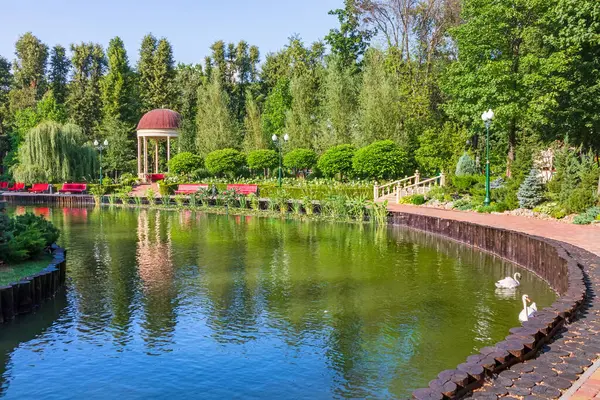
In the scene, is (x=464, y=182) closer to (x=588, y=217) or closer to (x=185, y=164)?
(x=588, y=217)

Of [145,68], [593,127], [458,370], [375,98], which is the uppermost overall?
[145,68]

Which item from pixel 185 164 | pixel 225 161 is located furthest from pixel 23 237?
pixel 185 164

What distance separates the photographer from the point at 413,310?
444 inches

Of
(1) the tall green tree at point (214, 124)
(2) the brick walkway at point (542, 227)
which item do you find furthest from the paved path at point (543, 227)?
(1) the tall green tree at point (214, 124)

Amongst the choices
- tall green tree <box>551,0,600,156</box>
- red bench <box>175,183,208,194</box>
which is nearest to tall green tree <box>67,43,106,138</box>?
Answer: red bench <box>175,183,208,194</box>

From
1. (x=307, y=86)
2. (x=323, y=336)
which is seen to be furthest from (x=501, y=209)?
(x=307, y=86)

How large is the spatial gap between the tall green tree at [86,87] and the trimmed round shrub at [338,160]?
31994mm

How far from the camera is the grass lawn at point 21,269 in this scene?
11511mm

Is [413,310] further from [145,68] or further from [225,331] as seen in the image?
[145,68]

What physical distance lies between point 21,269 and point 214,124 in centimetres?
3808

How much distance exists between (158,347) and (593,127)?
92.0 ft

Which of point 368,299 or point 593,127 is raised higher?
point 593,127

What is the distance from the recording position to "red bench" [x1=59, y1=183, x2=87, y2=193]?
41656mm

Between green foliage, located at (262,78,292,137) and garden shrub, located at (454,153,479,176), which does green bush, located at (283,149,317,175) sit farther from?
garden shrub, located at (454,153,479,176)
